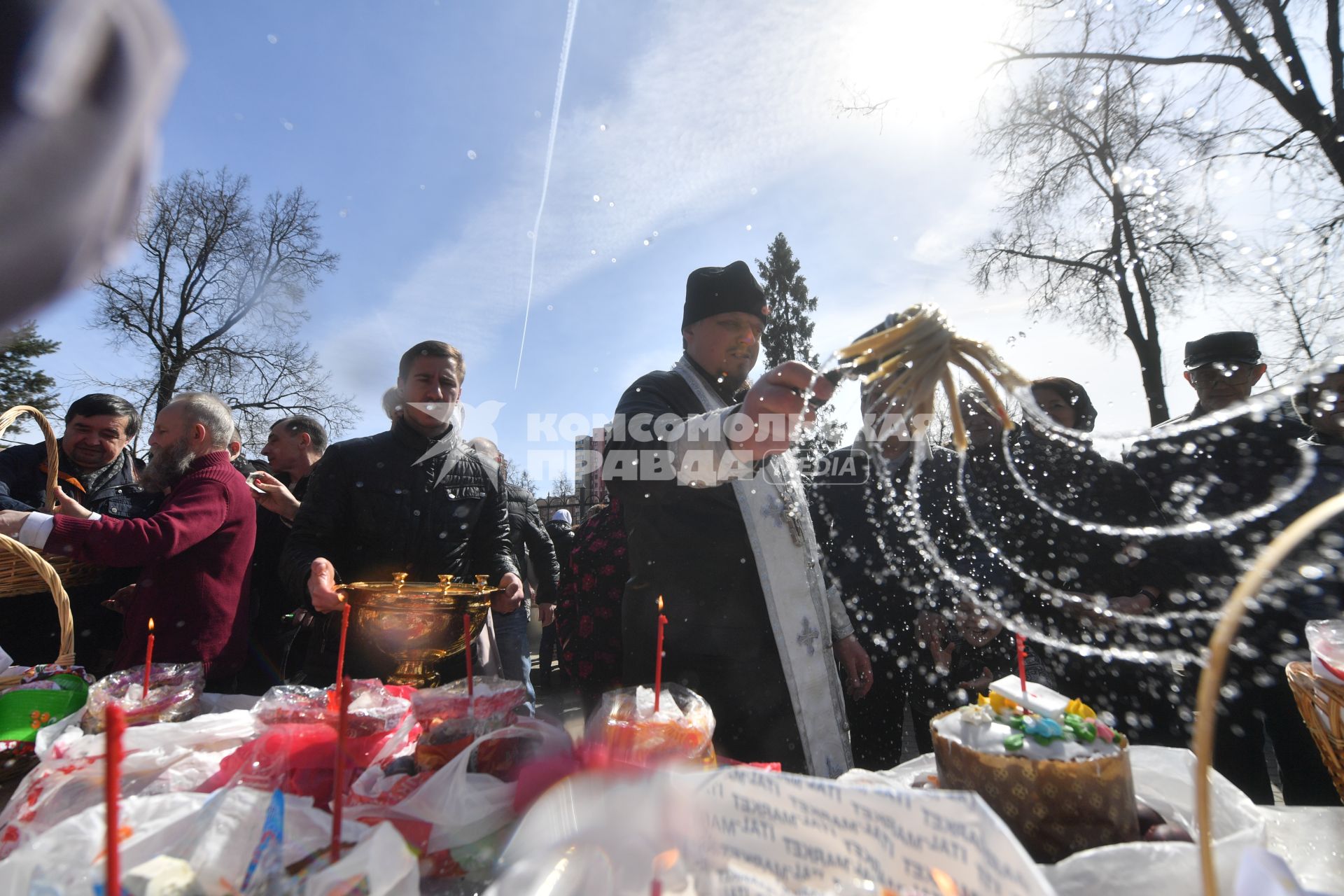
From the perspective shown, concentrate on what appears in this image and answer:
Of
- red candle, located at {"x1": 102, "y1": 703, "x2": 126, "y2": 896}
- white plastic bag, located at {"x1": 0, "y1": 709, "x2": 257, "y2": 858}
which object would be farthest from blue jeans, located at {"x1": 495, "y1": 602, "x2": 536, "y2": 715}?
red candle, located at {"x1": 102, "y1": 703, "x2": 126, "y2": 896}

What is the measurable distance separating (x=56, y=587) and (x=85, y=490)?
1579 millimetres

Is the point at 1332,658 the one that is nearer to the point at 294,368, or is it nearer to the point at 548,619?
the point at 548,619

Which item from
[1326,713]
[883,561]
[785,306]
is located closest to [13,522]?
[883,561]

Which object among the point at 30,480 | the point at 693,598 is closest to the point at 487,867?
the point at 693,598

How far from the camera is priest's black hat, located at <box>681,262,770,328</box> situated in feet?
6.91

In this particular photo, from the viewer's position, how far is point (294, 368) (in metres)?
9.63

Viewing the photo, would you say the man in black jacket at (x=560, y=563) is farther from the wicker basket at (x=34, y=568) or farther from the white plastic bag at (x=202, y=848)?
the white plastic bag at (x=202, y=848)

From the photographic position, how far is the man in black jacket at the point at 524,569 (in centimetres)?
329

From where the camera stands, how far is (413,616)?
161 centimetres

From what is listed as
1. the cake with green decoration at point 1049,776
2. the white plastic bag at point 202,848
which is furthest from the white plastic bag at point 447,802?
the cake with green decoration at point 1049,776

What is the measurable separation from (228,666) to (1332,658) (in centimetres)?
287

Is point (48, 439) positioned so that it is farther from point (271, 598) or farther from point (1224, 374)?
point (1224, 374)

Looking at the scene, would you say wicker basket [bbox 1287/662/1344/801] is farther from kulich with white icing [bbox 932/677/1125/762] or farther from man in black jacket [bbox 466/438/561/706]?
man in black jacket [bbox 466/438/561/706]

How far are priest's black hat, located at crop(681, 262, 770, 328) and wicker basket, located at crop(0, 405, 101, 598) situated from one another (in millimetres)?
2033
